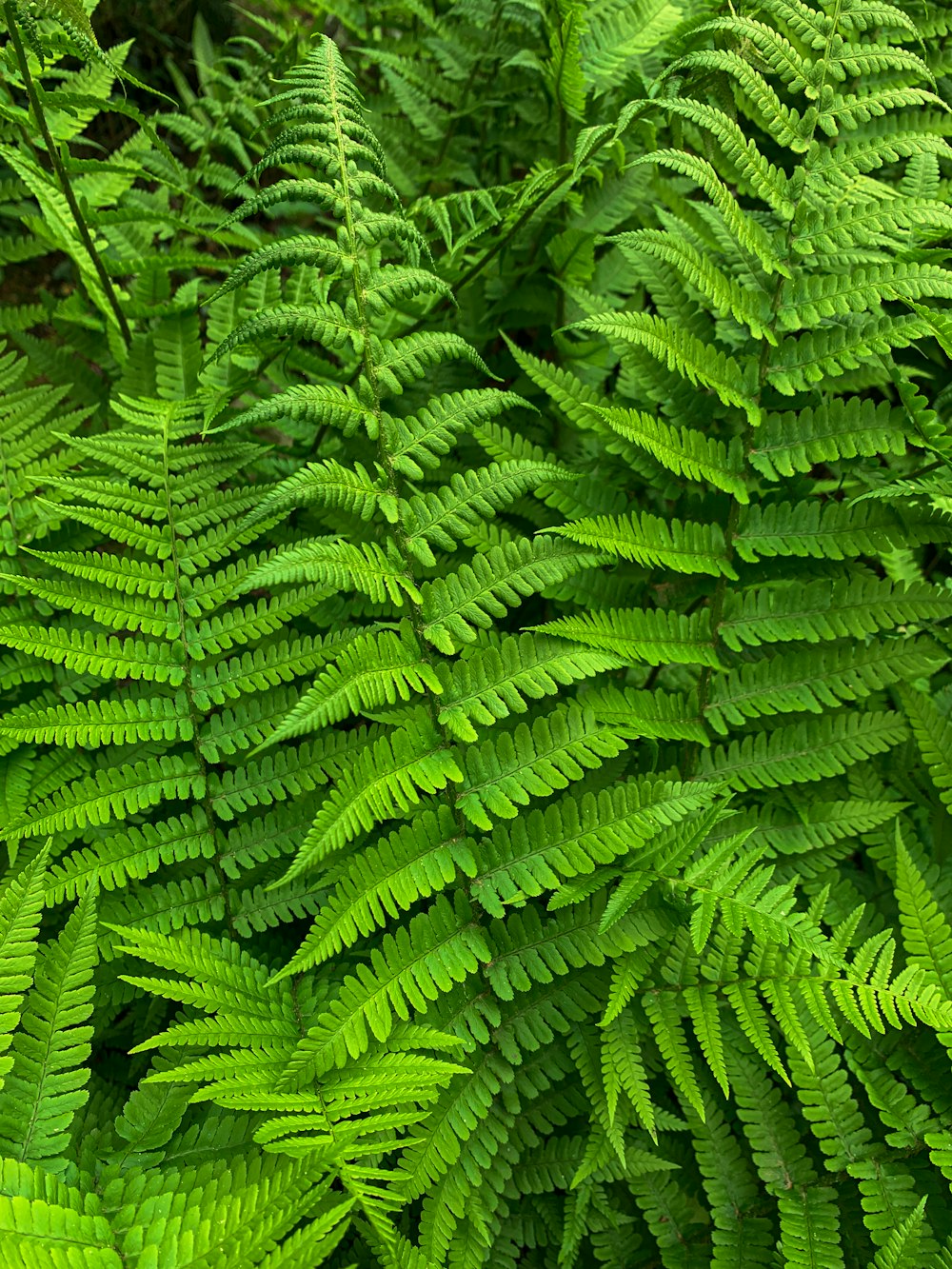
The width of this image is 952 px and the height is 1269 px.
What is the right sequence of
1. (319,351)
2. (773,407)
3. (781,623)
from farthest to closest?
1. (319,351)
2. (773,407)
3. (781,623)

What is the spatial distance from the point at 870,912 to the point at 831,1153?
0.57 metres

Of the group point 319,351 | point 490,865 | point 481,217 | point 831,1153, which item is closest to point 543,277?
point 481,217

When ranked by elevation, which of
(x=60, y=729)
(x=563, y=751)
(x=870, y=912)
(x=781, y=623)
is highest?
(x=781, y=623)

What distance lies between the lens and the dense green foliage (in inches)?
65.8

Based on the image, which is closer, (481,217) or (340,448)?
(340,448)

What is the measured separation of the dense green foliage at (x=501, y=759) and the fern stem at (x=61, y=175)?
0.14 feet

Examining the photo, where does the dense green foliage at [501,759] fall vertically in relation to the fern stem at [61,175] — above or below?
below

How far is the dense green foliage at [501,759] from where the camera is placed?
167 centimetres

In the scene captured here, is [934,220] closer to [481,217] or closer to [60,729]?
[481,217]

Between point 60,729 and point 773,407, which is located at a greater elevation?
point 773,407

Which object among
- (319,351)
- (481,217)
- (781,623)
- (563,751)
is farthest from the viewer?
(319,351)

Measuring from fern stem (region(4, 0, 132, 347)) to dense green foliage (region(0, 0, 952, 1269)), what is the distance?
0.04m

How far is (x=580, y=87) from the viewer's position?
245cm

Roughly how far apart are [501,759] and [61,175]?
186 cm
